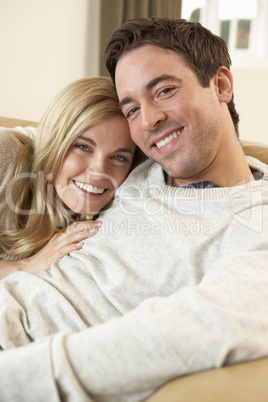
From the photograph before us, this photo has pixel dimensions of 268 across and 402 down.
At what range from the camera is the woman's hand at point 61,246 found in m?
1.50

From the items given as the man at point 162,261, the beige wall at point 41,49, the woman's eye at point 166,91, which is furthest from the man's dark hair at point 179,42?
the beige wall at point 41,49

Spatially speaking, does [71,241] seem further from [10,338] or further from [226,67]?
[226,67]

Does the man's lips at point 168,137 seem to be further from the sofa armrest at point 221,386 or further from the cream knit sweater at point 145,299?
the sofa armrest at point 221,386

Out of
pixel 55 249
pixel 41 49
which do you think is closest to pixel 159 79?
pixel 55 249

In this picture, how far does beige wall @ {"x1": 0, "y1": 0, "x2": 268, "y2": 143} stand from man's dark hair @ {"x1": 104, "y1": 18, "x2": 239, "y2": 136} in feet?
6.61

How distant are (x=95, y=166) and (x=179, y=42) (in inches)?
19.6

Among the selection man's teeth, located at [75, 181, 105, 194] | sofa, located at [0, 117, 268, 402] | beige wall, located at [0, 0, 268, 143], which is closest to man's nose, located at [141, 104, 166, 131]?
man's teeth, located at [75, 181, 105, 194]

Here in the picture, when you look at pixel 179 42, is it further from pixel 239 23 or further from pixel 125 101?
pixel 239 23

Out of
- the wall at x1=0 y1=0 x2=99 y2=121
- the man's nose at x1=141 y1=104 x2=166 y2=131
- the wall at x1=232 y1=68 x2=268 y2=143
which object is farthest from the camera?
the wall at x1=232 y1=68 x2=268 y2=143

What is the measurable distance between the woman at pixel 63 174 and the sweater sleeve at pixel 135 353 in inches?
28.0

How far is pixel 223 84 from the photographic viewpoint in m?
1.55

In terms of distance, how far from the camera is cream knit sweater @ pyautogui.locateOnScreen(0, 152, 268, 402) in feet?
2.51

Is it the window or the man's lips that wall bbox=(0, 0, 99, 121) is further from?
the man's lips

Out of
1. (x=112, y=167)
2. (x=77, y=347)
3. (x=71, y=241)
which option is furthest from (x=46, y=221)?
(x=77, y=347)
